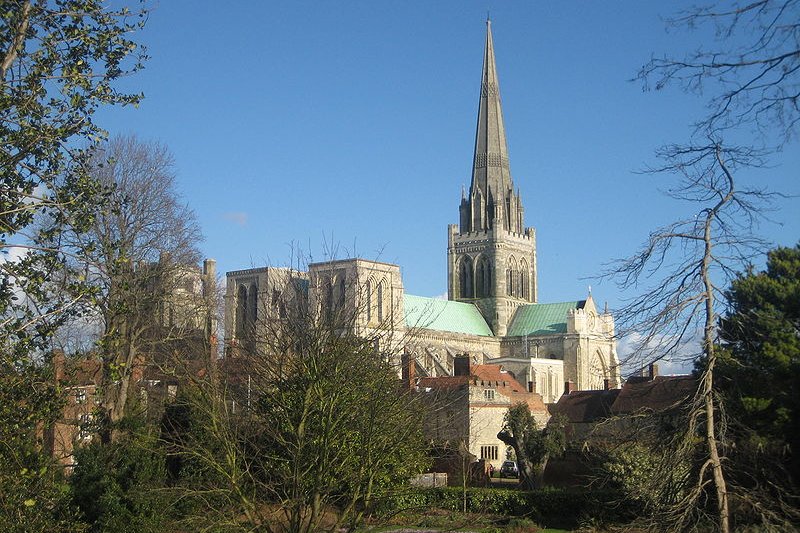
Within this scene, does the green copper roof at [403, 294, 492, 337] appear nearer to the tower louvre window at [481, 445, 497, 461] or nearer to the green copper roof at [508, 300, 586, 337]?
the green copper roof at [508, 300, 586, 337]

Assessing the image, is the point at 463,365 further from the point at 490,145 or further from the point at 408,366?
the point at 490,145

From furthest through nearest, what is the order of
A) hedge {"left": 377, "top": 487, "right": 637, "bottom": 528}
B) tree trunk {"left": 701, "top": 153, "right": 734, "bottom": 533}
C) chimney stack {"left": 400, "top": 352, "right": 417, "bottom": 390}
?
chimney stack {"left": 400, "top": 352, "right": 417, "bottom": 390}
hedge {"left": 377, "top": 487, "right": 637, "bottom": 528}
tree trunk {"left": 701, "top": 153, "right": 734, "bottom": 533}

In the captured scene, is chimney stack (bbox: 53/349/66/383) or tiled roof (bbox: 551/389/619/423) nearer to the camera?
chimney stack (bbox: 53/349/66/383)

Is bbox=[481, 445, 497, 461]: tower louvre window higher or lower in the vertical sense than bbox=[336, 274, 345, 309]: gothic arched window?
lower

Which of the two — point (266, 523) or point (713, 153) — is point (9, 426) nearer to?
point (266, 523)

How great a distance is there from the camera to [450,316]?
103 meters

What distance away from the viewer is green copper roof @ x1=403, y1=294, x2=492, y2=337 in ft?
325

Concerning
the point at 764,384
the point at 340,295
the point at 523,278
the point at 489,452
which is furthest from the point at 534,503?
the point at 523,278

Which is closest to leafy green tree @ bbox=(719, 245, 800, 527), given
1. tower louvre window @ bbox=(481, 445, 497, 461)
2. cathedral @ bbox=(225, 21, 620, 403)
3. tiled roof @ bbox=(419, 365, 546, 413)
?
tiled roof @ bbox=(419, 365, 546, 413)

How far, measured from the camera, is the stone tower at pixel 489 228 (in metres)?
110

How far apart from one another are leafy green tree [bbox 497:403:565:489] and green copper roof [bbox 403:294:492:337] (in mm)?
57598

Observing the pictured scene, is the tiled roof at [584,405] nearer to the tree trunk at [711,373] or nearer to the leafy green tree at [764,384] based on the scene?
the leafy green tree at [764,384]

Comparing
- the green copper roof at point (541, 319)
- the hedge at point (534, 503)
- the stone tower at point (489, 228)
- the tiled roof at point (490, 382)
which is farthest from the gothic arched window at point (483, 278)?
the hedge at point (534, 503)

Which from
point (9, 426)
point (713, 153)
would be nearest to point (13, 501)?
point (9, 426)
